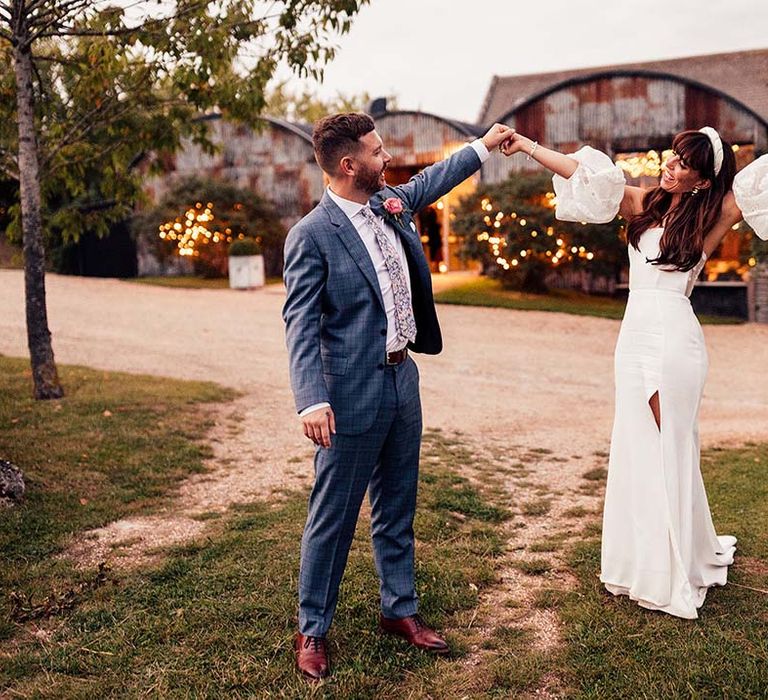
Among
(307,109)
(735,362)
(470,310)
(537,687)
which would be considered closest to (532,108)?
(470,310)

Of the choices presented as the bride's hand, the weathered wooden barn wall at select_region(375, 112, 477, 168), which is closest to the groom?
the bride's hand

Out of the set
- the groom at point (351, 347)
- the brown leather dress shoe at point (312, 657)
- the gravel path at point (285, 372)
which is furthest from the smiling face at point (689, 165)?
the gravel path at point (285, 372)

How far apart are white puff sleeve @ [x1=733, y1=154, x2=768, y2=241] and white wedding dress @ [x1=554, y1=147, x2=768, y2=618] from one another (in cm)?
29

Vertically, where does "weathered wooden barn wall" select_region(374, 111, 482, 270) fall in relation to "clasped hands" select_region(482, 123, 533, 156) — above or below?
above

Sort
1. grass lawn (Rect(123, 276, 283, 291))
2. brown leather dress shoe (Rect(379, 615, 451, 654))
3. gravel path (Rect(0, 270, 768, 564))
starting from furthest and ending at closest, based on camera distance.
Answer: grass lawn (Rect(123, 276, 283, 291)), gravel path (Rect(0, 270, 768, 564)), brown leather dress shoe (Rect(379, 615, 451, 654))

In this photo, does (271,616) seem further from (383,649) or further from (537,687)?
(537,687)

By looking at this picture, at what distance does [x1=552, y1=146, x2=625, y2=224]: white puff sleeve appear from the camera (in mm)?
3707

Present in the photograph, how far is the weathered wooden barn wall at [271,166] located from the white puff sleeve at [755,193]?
1820cm

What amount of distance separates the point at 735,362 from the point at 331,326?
10.5 metres

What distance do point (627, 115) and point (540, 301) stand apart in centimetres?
445

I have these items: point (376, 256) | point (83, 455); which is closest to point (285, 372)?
point (83, 455)

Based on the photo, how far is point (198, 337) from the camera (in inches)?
526

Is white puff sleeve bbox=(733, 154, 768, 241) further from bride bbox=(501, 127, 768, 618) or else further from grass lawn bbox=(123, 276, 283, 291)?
grass lawn bbox=(123, 276, 283, 291)

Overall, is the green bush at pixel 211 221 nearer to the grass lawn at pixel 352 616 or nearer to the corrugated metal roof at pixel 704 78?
the corrugated metal roof at pixel 704 78
